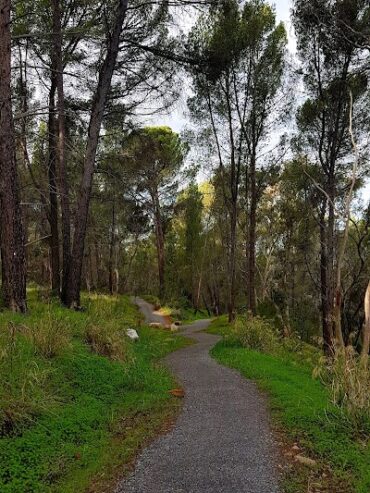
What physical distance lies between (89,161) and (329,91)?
341 inches

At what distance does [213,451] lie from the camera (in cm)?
389

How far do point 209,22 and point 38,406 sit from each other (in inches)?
606

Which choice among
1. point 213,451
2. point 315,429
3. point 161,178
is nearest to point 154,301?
point 161,178

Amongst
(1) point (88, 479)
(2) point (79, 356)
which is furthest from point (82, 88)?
(1) point (88, 479)

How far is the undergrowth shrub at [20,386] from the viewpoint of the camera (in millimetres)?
3855

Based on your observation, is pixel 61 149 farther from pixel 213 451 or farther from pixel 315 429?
pixel 315 429

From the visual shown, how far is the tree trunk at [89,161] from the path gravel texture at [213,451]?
17.5ft

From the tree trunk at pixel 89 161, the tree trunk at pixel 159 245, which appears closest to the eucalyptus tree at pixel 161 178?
the tree trunk at pixel 159 245

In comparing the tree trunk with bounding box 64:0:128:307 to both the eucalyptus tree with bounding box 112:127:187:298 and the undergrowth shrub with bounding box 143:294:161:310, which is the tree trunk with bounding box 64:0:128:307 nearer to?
the eucalyptus tree with bounding box 112:127:187:298

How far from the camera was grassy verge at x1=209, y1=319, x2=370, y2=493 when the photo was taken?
3484mm

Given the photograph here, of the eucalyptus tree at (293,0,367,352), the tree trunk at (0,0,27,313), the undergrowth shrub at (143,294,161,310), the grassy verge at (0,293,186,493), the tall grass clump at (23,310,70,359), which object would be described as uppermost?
the eucalyptus tree at (293,0,367,352)

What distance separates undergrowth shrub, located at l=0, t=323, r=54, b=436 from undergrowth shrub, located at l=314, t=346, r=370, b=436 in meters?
3.19

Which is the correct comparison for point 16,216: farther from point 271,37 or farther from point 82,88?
point 271,37

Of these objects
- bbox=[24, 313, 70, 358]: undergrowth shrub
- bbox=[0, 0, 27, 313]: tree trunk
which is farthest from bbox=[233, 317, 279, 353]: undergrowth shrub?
bbox=[24, 313, 70, 358]: undergrowth shrub
